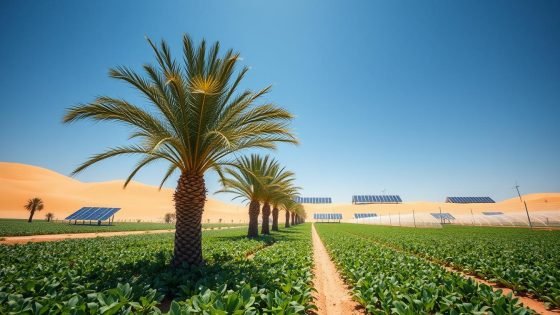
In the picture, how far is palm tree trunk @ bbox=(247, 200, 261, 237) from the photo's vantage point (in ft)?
68.2

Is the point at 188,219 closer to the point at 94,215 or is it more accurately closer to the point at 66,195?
the point at 94,215

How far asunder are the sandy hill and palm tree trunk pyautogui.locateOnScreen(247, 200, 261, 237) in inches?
1852

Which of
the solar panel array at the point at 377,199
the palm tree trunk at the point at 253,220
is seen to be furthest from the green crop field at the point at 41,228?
the solar panel array at the point at 377,199

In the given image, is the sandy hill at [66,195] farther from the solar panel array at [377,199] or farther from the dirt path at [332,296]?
the solar panel array at [377,199]

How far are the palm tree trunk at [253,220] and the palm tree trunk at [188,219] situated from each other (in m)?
12.6

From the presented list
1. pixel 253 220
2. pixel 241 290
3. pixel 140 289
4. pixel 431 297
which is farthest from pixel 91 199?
pixel 431 297

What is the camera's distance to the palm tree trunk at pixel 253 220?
68.2 ft

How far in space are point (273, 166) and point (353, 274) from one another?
676 inches

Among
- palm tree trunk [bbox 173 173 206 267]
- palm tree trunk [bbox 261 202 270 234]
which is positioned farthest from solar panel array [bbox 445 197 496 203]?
palm tree trunk [bbox 173 173 206 267]

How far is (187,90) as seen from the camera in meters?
8.65

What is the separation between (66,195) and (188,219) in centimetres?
10165

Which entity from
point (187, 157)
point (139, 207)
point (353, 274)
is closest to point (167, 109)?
point (187, 157)

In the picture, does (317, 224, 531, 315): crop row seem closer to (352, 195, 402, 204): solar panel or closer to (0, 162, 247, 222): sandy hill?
(0, 162, 247, 222): sandy hill

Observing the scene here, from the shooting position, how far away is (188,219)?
8.48m
